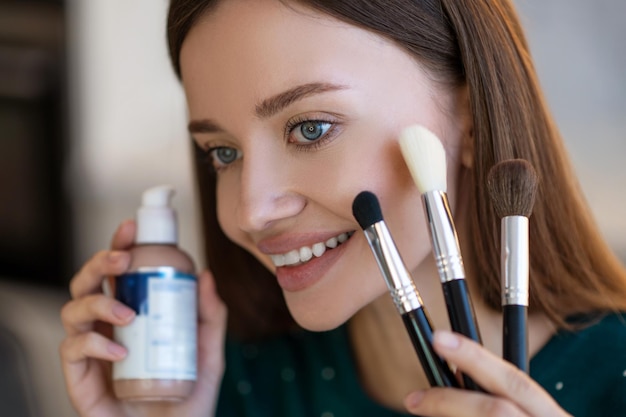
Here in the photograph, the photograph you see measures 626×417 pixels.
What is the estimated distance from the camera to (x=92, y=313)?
0.79 metres

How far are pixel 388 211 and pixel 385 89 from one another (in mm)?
93

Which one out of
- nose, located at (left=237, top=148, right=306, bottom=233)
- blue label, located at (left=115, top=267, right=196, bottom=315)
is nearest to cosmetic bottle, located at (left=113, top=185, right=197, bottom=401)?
blue label, located at (left=115, top=267, right=196, bottom=315)

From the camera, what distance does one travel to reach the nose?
2.21 ft

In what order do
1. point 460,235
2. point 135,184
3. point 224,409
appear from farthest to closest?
point 135,184 < point 224,409 < point 460,235

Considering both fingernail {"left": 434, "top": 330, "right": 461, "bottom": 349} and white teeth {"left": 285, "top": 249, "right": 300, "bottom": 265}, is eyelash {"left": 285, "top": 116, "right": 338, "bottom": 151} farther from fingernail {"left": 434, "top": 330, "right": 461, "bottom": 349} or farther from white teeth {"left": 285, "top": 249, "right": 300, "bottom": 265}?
fingernail {"left": 434, "top": 330, "right": 461, "bottom": 349}

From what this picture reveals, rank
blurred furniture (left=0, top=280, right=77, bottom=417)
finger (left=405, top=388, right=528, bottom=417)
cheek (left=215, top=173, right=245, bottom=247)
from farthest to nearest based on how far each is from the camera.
A: blurred furniture (left=0, top=280, right=77, bottom=417) < cheek (left=215, top=173, right=245, bottom=247) < finger (left=405, top=388, right=528, bottom=417)

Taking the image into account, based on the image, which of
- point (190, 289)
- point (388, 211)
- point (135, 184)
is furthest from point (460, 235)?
point (135, 184)

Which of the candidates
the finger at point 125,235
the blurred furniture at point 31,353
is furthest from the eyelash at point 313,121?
the blurred furniture at point 31,353

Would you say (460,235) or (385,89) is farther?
(460,235)

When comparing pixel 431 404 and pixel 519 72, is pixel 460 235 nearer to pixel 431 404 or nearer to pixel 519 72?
pixel 519 72

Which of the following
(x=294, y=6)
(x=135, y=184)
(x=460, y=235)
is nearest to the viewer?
(x=294, y=6)

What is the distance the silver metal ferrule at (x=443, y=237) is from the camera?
0.56 m

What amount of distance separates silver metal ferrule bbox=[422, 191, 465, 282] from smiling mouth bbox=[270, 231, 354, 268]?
5.0 inches

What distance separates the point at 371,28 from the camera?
665 mm
